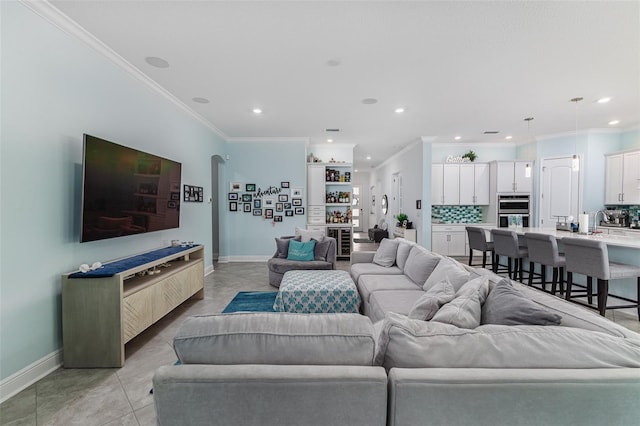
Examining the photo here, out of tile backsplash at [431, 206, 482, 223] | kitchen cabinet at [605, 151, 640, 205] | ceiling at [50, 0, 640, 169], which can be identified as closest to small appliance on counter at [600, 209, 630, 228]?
kitchen cabinet at [605, 151, 640, 205]

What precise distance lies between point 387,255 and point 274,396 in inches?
124

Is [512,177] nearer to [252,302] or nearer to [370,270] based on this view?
[370,270]

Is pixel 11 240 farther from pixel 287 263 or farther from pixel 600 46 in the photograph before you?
pixel 600 46

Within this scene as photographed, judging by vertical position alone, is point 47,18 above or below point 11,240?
above

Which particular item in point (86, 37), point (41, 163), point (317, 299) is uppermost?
point (86, 37)

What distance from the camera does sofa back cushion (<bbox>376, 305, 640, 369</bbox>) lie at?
3.42 feet

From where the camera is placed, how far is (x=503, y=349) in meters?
1.07

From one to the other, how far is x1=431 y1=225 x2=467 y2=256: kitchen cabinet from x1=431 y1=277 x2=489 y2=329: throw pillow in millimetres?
5500

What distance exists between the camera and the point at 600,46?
2.73 meters

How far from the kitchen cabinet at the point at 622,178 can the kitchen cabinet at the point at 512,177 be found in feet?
4.36

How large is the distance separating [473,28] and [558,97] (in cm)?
264

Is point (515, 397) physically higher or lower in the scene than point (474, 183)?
lower

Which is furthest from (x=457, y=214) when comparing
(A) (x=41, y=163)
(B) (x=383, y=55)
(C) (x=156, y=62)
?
(A) (x=41, y=163)

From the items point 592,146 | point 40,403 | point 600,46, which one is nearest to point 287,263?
point 40,403
